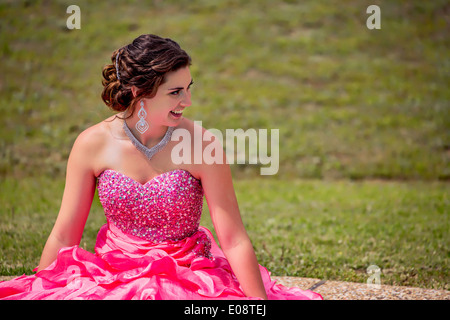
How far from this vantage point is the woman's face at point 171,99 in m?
3.00

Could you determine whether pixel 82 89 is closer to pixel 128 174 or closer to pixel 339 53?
pixel 339 53

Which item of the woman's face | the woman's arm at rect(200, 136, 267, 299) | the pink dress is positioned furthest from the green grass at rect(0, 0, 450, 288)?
the woman's face

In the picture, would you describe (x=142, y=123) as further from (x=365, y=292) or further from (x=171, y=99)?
(x=365, y=292)

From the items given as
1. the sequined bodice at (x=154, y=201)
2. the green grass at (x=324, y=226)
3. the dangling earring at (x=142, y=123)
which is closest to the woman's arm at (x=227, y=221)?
the sequined bodice at (x=154, y=201)

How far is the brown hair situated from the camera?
295cm

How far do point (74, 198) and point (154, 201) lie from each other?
18.0 inches

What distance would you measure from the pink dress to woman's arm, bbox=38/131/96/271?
114 mm

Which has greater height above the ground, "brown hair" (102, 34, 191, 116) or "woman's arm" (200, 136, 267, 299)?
"brown hair" (102, 34, 191, 116)

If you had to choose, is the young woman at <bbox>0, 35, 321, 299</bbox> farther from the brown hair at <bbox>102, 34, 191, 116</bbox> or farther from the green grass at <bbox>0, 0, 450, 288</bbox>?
the green grass at <bbox>0, 0, 450, 288</bbox>

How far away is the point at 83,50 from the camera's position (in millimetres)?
13000

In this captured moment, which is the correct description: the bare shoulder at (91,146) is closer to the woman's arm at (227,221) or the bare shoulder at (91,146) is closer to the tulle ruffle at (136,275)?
the tulle ruffle at (136,275)

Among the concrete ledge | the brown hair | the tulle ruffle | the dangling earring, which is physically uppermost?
the brown hair

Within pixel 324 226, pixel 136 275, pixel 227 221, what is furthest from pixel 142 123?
pixel 324 226

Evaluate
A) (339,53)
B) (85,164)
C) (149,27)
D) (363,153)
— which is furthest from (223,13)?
(85,164)
